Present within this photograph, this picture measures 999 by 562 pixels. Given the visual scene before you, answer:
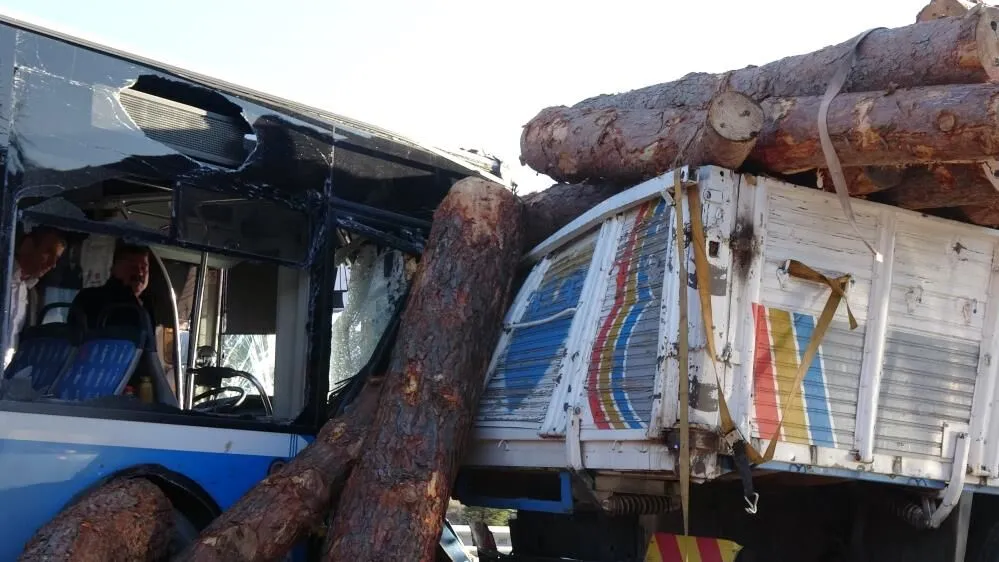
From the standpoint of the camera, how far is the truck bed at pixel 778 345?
4156 mm

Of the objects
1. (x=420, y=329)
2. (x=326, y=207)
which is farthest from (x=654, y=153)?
(x=326, y=207)

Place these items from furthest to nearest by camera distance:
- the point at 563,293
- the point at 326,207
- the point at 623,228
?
1. the point at 326,207
2. the point at 563,293
3. the point at 623,228

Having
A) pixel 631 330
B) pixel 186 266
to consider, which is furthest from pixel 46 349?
pixel 631 330

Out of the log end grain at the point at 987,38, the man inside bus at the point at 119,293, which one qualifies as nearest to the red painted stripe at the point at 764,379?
the log end grain at the point at 987,38

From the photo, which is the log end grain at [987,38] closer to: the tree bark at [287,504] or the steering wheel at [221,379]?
the tree bark at [287,504]

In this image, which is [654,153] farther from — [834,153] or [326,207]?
[326,207]

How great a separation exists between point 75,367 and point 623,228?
2.80 metres

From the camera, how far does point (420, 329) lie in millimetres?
5379

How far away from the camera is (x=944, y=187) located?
14.5 feet

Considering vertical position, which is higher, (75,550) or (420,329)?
(420,329)

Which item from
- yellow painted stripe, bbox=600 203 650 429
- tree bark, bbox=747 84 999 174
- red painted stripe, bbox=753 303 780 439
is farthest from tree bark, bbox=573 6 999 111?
red painted stripe, bbox=753 303 780 439

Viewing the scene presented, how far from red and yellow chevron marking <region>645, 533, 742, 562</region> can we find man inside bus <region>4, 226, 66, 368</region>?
2981 mm

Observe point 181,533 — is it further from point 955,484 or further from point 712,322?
point 955,484

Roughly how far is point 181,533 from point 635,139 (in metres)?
2.86
